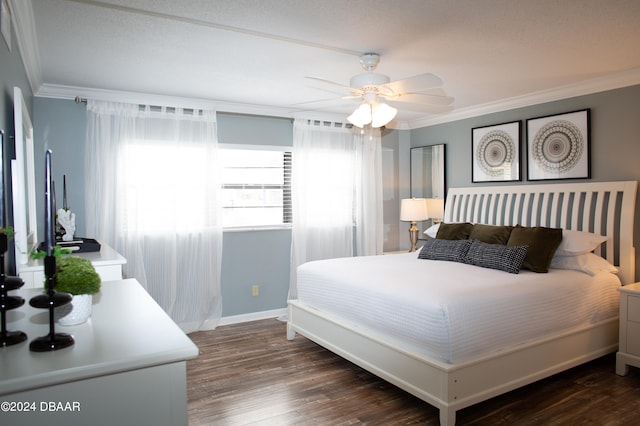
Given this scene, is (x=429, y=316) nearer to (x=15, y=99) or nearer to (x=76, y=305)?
(x=76, y=305)

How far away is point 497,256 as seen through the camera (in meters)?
3.56

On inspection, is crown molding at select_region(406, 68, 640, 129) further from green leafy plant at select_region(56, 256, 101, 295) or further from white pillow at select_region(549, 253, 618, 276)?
green leafy plant at select_region(56, 256, 101, 295)

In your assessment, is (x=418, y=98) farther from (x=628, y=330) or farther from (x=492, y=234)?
(x=628, y=330)

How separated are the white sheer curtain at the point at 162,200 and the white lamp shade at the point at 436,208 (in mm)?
2521

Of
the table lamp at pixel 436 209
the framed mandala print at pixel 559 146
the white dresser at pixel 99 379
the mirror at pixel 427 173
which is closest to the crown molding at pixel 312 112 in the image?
the framed mandala print at pixel 559 146

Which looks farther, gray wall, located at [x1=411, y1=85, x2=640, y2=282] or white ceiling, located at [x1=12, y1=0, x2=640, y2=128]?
gray wall, located at [x1=411, y1=85, x2=640, y2=282]

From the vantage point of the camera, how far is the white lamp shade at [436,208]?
5.34 metres

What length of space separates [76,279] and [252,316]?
3889 millimetres

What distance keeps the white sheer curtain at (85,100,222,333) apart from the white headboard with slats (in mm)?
2855

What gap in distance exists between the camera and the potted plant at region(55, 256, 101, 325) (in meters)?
Result: 1.24

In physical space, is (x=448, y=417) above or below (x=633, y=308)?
below

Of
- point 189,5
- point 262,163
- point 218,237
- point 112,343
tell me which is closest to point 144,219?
point 218,237

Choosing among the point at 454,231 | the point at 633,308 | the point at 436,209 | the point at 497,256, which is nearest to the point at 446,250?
the point at 454,231

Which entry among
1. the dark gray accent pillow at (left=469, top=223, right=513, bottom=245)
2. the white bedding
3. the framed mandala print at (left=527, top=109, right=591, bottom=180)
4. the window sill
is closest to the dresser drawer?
the white bedding
